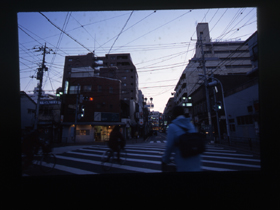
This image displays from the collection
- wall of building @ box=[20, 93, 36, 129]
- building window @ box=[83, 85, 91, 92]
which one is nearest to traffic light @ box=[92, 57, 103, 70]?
building window @ box=[83, 85, 91, 92]

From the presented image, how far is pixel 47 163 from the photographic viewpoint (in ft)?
16.6

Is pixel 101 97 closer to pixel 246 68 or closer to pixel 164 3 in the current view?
pixel 164 3

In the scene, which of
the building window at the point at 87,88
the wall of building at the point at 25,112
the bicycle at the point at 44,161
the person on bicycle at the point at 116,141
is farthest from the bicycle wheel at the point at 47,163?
the building window at the point at 87,88

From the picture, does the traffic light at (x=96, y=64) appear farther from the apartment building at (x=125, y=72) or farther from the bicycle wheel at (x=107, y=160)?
the bicycle wheel at (x=107, y=160)

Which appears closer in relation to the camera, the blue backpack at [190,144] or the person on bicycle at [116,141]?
the blue backpack at [190,144]

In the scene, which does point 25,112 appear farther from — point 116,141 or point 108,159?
point 116,141

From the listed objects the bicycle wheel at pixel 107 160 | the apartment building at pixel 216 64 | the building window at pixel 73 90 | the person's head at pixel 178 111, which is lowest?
the bicycle wheel at pixel 107 160

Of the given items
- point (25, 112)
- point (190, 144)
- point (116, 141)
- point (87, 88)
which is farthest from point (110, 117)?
point (190, 144)

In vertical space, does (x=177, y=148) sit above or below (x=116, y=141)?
above

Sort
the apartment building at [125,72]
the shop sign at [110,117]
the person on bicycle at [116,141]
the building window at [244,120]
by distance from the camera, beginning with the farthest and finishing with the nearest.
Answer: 1. the apartment building at [125,72]
2. the shop sign at [110,117]
3. the building window at [244,120]
4. the person on bicycle at [116,141]

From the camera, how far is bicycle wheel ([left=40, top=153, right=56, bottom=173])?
4.96m

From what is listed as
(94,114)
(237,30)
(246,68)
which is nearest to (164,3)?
(237,30)

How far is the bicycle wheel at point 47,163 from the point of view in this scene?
496 cm

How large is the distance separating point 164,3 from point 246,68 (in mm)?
37292
